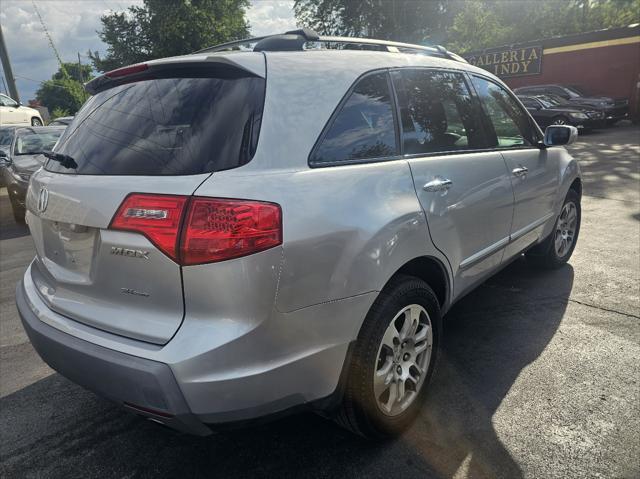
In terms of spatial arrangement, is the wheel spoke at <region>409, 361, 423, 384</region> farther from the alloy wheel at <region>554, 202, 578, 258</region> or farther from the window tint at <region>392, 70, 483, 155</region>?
the alloy wheel at <region>554, 202, 578, 258</region>

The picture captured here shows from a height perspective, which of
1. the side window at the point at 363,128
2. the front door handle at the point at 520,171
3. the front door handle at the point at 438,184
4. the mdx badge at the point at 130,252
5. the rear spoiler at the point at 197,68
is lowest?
the front door handle at the point at 520,171

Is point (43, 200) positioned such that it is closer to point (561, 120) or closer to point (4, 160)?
point (4, 160)

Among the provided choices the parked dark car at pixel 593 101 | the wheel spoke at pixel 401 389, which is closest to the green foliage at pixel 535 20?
the parked dark car at pixel 593 101

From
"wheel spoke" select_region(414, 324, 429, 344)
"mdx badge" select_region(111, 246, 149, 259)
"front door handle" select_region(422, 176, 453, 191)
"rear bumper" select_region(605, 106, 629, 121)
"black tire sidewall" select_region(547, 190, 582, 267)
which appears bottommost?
"rear bumper" select_region(605, 106, 629, 121)

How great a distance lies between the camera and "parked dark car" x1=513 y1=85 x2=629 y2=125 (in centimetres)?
1738

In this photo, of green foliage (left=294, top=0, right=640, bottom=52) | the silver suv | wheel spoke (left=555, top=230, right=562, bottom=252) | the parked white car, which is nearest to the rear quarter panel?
the silver suv

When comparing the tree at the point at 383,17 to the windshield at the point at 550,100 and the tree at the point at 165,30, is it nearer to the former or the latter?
the tree at the point at 165,30

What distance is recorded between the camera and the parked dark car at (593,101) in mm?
17375

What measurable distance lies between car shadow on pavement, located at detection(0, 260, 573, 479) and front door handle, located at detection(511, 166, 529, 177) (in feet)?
3.86

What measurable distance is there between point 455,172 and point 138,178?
64.1 inches

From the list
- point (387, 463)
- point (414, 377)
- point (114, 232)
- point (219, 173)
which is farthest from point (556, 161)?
point (114, 232)

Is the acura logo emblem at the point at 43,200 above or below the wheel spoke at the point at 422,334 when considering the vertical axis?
above

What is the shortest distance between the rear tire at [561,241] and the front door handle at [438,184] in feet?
6.88

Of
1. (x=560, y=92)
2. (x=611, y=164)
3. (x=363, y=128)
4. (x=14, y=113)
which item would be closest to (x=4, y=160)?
(x=363, y=128)
